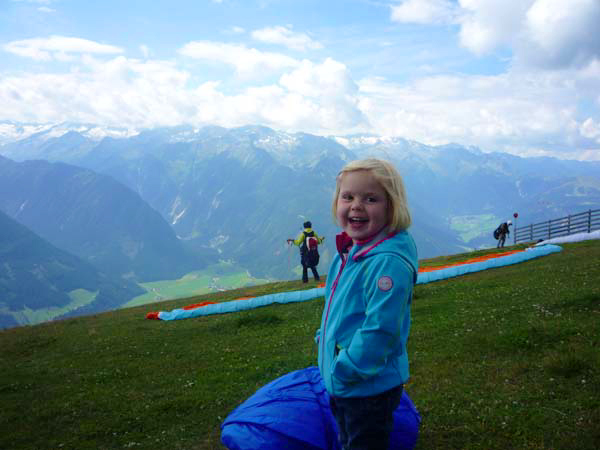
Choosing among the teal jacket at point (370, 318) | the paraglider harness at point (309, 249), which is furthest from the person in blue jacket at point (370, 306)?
the paraglider harness at point (309, 249)

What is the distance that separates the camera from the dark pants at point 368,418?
4512mm

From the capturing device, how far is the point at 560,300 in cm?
1351

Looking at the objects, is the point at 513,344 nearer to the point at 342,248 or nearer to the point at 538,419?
the point at 538,419

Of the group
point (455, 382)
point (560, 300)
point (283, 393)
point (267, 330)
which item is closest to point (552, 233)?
point (560, 300)

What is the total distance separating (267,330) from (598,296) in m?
11.0

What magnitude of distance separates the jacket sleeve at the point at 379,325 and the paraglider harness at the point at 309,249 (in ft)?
72.6

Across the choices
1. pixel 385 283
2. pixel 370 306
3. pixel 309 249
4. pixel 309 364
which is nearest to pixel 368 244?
pixel 385 283

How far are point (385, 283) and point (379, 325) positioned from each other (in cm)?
40

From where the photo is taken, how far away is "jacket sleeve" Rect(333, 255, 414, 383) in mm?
4160

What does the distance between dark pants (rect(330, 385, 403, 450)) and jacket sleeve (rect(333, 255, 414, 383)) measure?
40 centimetres

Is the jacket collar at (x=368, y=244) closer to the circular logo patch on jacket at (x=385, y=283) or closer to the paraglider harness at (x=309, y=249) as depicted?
the circular logo patch on jacket at (x=385, y=283)

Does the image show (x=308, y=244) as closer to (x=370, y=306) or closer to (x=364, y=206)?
(x=364, y=206)

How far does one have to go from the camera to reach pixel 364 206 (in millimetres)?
4605

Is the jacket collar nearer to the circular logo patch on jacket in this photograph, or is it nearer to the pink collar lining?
the pink collar lining
